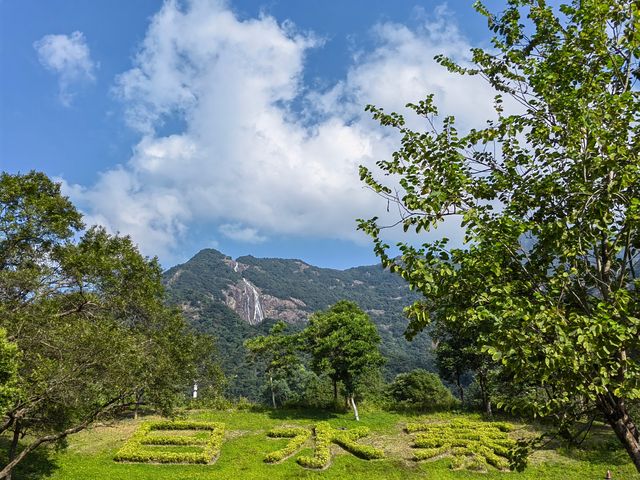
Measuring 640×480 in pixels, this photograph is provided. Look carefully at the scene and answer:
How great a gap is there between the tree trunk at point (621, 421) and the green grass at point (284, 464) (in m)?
19.0

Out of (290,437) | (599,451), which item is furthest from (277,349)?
(599,451)

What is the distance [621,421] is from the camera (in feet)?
20.5

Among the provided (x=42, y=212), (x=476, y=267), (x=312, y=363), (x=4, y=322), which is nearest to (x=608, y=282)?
(x=476, y=267)

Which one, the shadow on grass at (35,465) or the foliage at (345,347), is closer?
the shadow on grass at (35,465)

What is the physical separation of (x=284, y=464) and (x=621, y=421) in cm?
2234

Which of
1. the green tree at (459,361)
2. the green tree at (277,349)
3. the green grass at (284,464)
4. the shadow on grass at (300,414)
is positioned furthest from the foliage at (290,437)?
the green tree at (459,361)

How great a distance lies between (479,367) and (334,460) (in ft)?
59.3

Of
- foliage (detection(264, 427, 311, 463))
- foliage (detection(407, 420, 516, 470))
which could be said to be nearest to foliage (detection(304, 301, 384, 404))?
foliage (detection(407, 420, 516, 470))

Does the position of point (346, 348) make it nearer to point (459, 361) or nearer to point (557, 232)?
point (459, 361)

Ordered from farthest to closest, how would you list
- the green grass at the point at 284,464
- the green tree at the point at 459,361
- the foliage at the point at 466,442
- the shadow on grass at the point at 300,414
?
1. the green tree at the point at 459,361
2. the shadow on grass at the point at 300,414
3. the foliage at the point at 466,442
4. the green grass at the point at 284,464

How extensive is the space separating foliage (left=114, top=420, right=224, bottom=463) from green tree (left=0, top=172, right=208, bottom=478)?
19.5ft

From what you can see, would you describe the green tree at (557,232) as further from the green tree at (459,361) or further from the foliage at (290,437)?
the green tree at (459,361)

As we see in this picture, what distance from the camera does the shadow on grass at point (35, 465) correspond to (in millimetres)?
21047

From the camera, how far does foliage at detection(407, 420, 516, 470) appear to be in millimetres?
24359
